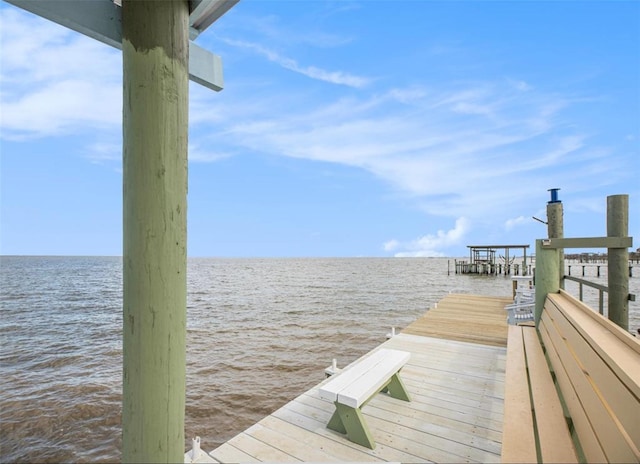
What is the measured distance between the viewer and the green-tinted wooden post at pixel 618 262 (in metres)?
3.69

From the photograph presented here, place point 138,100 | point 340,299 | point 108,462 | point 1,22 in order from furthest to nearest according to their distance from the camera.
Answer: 1. point 340,299
2. point 108,462
3. point 1,22
4. point 138,100

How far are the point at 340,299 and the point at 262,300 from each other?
4.66 meters

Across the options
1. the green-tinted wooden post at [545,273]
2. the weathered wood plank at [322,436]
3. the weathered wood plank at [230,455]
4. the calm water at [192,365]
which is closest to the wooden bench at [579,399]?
the weathered wood plank at [322,436]

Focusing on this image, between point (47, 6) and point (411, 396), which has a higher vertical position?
point (47, 6)

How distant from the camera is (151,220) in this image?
1.33 metres

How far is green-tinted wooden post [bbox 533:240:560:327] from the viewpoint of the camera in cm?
511

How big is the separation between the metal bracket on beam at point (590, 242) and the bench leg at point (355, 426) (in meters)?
3.42

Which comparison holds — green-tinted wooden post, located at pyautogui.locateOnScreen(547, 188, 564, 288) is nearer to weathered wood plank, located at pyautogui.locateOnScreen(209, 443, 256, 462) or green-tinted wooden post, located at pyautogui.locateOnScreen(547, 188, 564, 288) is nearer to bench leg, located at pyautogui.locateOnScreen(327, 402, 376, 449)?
bench leg, located at pyautogui.locateOnScreen(327, 402, 376, 449)

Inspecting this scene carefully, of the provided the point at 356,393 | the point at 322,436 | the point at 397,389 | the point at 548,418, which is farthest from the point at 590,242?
the point at 322,436

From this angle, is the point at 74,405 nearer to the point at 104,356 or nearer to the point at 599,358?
the point at 104,356

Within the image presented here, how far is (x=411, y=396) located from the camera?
409 centimetres

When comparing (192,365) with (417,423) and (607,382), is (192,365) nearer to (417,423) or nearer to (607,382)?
(417,423)

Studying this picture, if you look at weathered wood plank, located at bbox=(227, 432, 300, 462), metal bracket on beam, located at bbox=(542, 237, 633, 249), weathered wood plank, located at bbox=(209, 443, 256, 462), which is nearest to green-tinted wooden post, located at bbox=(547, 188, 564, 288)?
metal bracket on beam, located at bbox=(542, 237, 633, 249)

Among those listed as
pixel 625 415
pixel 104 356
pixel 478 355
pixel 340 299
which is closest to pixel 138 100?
pixel 625 415
